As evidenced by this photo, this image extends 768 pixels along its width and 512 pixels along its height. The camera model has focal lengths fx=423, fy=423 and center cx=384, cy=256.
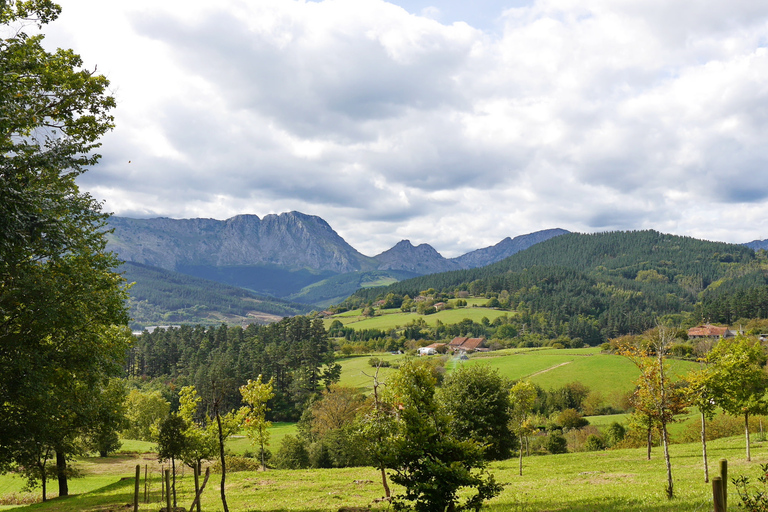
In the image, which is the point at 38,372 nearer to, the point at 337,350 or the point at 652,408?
the point at 652,408

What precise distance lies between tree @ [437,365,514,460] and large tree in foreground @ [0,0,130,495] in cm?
2505

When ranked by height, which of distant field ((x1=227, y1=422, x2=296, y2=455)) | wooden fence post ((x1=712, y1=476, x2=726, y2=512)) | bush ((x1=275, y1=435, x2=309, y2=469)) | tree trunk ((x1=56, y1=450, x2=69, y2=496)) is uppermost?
wooden fence post ((x1=712, y1=476, x2=726, y2=512))

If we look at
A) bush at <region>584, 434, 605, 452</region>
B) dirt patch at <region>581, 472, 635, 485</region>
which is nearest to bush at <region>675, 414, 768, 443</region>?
bush at <region>584, 434, 605, 452</region>

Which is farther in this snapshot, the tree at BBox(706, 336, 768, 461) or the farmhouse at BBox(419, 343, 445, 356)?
the farmhouse at BBox(419, 343, 445, 356)

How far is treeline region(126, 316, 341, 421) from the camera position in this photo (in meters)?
93.4

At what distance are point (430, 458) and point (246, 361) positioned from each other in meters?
97.5

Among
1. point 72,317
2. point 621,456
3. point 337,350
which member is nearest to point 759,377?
point 621,456

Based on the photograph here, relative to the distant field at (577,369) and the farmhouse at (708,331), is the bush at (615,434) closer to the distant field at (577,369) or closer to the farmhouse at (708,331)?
the distant field at (577,369)

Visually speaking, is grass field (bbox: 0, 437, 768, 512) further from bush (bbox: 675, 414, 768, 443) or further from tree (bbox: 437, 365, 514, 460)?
bush (bbox: 675, 414, 768, 443)

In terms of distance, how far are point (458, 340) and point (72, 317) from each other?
155056mm

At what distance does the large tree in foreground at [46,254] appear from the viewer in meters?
13.8

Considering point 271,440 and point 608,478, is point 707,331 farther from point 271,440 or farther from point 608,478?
point 608,478

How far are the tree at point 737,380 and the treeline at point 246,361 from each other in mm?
69938

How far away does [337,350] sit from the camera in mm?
154125
